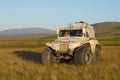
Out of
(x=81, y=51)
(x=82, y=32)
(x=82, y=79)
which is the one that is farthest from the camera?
(x=82, y=32)

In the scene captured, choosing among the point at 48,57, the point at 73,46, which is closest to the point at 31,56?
the point at 48,57

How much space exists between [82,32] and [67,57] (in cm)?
164

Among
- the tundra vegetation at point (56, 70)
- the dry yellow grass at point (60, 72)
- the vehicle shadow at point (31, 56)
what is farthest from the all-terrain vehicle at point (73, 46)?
the vehicle shadow at point (31, 56)

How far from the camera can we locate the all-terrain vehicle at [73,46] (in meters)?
15.7

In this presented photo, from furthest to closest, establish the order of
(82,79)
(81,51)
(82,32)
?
(82,32) → (81,51) → (82,79)

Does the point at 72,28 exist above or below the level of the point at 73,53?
above

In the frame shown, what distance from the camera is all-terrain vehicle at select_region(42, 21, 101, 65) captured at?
51.6 feet

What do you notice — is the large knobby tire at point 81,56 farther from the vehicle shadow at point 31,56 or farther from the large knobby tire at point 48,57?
the vehicle shadow at point 31,56

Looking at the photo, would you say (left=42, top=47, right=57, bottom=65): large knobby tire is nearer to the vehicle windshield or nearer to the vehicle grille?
the vehicle grille

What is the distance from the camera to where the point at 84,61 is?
15.7m

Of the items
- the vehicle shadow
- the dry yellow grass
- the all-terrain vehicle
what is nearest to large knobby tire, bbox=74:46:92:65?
the all-terrain vehicle

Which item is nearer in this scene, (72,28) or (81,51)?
(81,51)

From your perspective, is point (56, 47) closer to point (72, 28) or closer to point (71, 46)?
point (71, 46)

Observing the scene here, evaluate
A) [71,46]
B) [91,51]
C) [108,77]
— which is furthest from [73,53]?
[108,77]
